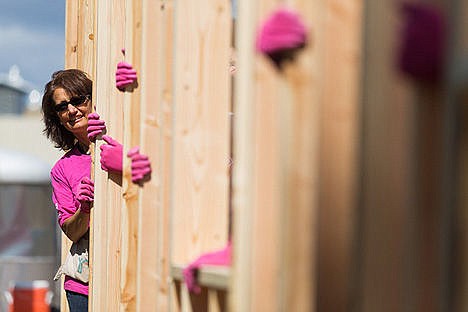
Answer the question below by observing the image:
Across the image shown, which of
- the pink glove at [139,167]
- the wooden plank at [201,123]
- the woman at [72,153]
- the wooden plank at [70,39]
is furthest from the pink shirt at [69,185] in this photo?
the wooden plank at [201,123]

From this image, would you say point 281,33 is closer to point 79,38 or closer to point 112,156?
point 112,156

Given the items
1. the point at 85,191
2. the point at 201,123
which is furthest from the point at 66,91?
the point at 201,123

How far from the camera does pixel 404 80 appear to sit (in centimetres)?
194

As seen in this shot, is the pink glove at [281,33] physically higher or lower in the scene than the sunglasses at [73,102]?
higher

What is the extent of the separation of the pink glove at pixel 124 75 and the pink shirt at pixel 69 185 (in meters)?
1.01

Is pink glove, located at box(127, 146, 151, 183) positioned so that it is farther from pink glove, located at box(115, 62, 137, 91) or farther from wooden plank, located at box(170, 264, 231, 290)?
wooden plank, located at box(170, 264, 231, 290)

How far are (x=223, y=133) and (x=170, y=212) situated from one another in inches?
11.0

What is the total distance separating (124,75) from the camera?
358 centimetres

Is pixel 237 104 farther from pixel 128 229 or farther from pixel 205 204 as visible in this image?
pixel 128 229

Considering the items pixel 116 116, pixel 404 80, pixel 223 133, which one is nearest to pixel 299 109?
pixel 404 80

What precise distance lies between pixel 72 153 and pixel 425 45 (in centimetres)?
300

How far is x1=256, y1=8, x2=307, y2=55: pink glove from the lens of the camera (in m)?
2.10

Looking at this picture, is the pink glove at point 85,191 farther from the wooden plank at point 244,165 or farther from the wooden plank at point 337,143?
the wooden plank at point 337,143

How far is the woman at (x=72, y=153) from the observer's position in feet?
14.7
